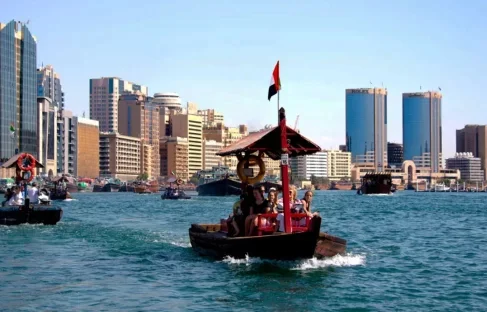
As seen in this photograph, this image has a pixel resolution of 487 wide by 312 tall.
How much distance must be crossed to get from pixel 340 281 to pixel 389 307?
3764mm

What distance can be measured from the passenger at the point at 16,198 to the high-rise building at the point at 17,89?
138289mm

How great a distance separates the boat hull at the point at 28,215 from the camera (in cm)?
4512

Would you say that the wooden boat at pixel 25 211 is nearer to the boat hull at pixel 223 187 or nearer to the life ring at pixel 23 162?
the life ring at pixel 23 162

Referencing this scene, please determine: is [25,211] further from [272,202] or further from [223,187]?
[223,187]

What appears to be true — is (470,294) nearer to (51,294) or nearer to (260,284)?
(260,284)

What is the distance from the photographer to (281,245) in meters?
26.0

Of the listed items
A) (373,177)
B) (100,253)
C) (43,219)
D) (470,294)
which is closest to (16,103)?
(373,177)

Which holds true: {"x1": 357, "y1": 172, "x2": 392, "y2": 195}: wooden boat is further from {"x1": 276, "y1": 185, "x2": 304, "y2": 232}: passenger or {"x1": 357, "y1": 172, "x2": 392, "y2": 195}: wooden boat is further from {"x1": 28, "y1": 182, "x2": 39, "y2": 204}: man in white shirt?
{"x1": 276, "y1": 185, "x2": 304, "y2": 232}: passenger

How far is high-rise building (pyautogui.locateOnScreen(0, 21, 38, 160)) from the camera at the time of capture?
183625mm

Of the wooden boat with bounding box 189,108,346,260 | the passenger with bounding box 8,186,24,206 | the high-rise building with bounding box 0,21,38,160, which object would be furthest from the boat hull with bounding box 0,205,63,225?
the high-rise building with bounding box 0,21,38,160

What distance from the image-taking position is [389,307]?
67.7ft

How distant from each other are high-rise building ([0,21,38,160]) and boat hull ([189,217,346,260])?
160 metres

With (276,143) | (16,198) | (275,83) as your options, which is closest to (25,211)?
(16,198)

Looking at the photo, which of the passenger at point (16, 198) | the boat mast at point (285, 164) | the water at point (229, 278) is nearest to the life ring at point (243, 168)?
the water at point (229, 278)
